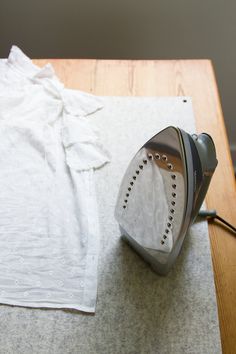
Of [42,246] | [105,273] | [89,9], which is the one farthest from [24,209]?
[89,9]

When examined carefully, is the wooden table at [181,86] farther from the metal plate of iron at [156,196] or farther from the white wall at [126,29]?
the white wall at [126,29]

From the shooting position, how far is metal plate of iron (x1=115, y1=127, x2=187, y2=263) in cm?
47

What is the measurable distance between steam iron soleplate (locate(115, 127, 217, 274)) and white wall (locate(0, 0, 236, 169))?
2.97ft

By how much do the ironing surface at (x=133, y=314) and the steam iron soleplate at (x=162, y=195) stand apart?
4 cm

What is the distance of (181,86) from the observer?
90 centimetres

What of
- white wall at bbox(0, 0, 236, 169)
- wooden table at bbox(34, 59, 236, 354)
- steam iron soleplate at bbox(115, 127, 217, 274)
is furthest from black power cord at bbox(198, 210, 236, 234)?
white wall at bbox(0, 0, 236, 169)

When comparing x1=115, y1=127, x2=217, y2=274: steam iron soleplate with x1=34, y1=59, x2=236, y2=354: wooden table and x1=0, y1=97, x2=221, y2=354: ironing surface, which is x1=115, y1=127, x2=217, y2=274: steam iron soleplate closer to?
x1=0, y1=97, x2=221, y2=354: ironing surface

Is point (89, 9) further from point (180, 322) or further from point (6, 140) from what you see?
point (180, 322)

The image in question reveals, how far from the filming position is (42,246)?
589 mm

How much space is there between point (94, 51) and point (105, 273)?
3.42ft

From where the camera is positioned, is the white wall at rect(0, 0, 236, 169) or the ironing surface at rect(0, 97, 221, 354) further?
the white wall at rect(0, 0, 236, 169)

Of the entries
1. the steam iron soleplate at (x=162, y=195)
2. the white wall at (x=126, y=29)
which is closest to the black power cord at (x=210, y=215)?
the steam iron soleplate at (x=162, y=195)

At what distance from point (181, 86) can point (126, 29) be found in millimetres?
531

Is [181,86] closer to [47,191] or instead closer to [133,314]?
[47,191]
